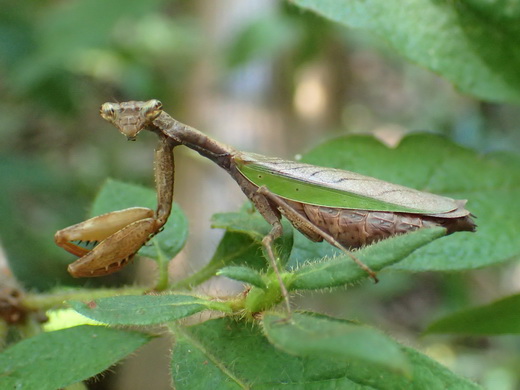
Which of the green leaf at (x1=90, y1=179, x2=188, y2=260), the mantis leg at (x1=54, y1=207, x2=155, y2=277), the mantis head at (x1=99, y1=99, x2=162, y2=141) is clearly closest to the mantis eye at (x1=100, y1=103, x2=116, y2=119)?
the mantis head at (x1=99, y1=99, x2=162, y2=141)

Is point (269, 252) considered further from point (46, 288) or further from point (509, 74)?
point (46, 288)

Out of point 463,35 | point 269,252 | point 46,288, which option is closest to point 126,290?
point 269,252

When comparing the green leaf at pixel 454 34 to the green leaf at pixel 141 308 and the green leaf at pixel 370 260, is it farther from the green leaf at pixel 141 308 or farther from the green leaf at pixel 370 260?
the green leaf at pixel 141 308

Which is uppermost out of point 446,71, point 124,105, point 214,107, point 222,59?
point 446,71

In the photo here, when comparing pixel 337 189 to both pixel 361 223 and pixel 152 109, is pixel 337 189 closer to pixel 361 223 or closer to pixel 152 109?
pixel 361 223

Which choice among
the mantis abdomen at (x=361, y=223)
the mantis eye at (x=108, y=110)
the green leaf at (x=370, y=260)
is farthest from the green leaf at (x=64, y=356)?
the mantis eye at (x=108, y=110)

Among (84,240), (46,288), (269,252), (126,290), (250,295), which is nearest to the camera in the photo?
(250,295)
